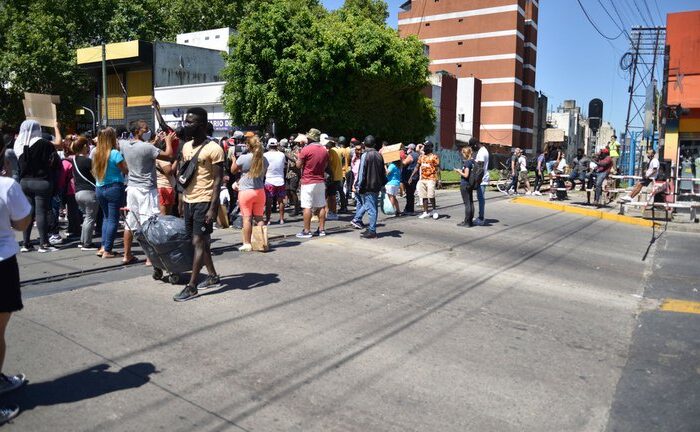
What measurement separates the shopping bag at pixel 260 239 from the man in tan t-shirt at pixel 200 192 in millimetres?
2469

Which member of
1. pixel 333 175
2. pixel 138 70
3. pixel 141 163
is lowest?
pixel 333 175

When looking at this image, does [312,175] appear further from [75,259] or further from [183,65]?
[183,65]

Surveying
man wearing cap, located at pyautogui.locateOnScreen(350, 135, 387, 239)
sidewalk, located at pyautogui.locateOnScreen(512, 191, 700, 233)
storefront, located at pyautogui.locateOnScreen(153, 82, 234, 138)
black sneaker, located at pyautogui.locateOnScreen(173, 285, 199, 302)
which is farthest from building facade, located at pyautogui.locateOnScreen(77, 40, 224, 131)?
black sneaker, located at pyautogui.locateOnScreen(173, 285, 199, 302)

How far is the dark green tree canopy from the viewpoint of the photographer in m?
26.4

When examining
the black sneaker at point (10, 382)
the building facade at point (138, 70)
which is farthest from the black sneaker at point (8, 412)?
the building facade at point (138, 70)

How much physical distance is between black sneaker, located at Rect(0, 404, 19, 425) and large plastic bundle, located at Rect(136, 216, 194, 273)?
270cm

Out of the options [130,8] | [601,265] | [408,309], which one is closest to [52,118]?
[408,309]

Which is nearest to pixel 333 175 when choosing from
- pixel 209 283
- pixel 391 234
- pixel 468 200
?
pixel 391 234

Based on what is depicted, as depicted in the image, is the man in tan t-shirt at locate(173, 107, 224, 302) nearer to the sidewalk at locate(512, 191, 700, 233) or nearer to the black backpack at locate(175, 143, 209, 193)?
the black backpack at locate(175, 143, 209, 193)

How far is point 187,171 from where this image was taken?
623 centimetres

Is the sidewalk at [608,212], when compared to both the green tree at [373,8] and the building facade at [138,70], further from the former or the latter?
the green tree at [373,8]

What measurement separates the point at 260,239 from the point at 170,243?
2604 millimetres

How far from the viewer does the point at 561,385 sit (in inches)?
185

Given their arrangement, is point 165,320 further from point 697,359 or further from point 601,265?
point 601,265
